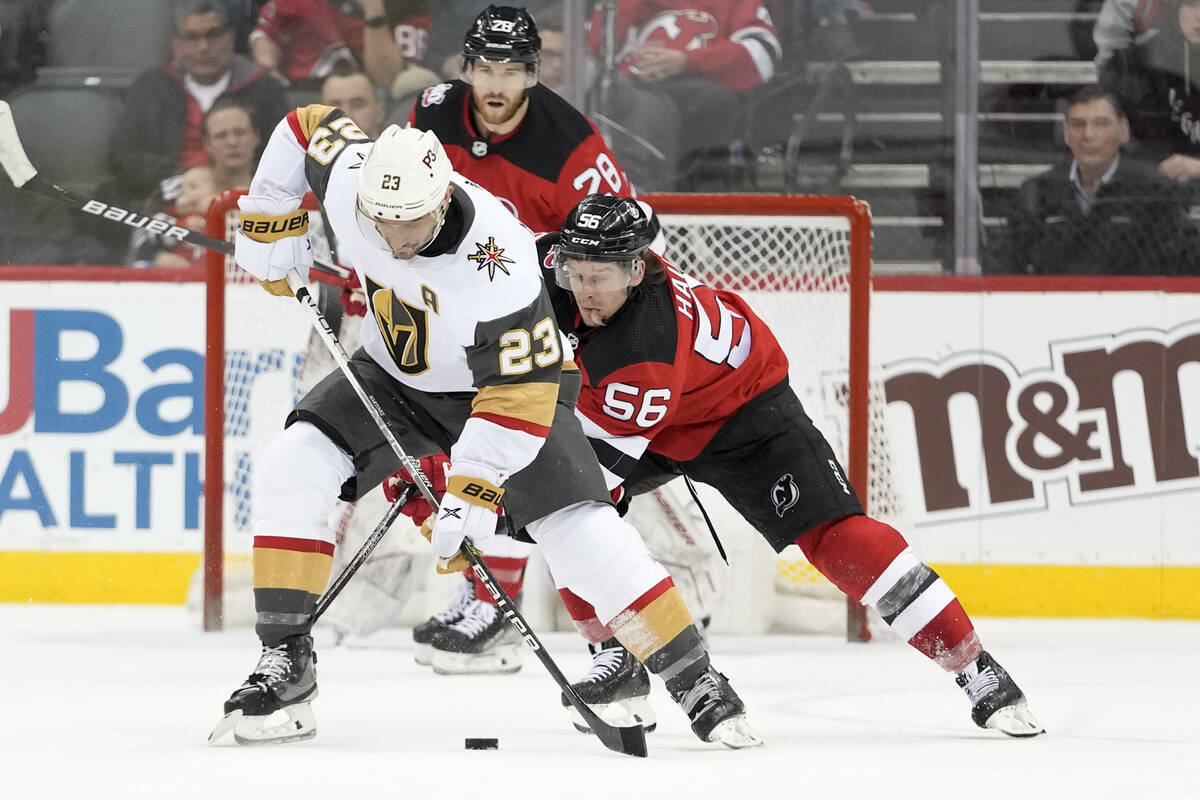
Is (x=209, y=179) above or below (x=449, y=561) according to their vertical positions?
above

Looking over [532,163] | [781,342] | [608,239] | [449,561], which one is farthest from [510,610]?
[781,342]

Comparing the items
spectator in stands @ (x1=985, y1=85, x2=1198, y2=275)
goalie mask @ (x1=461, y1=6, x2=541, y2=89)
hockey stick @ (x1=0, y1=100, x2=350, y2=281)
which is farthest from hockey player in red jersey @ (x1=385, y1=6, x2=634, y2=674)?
spectator in stands @ (x1=985, y1=85, x2=1198, y2=275)

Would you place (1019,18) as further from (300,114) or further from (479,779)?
(479,779)

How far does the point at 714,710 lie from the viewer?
2727 millimetres

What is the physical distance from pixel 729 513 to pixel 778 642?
34 centimetres

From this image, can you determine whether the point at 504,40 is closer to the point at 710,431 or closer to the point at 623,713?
the point at 710,431

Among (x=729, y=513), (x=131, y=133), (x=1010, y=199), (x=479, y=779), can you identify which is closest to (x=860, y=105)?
(x=1010, y=199)

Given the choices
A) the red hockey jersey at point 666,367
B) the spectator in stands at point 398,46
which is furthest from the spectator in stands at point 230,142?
the red hockey jersey at point 666,367

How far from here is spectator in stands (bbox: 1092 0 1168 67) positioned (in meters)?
4.61

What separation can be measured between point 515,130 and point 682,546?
1.14 meters

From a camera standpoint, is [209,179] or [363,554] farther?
[209,179]

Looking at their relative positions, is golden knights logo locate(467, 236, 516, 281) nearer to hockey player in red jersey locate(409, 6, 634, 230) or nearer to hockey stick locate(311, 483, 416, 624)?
hockey stick locate(311, 483, 416, 624)

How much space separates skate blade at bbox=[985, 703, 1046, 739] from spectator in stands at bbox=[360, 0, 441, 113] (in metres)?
2.44

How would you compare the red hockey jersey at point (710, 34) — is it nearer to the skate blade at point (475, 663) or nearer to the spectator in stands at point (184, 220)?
the spectator in stands at point (184, 220)
